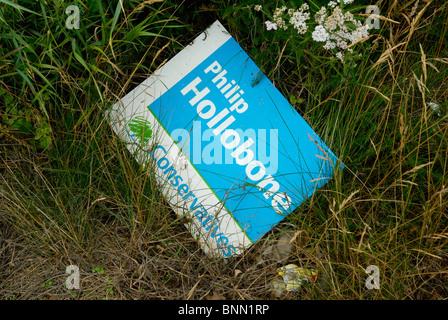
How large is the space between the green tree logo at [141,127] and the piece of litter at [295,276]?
919mm

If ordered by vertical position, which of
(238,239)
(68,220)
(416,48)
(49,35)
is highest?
(49,35)

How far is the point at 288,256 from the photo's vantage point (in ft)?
5.87

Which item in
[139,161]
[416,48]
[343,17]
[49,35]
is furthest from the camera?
[416,48]

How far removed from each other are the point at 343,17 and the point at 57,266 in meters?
1.68

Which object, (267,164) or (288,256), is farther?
(267,164)

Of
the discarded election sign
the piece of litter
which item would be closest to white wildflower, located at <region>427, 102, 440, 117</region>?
the discarded election sign

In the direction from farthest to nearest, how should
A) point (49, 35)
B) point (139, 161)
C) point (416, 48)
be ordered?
point (416, 48) → point (139, 161) → point (49, 35)

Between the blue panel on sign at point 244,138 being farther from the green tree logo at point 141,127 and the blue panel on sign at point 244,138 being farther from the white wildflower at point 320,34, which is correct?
the white wildflower at point 320,34

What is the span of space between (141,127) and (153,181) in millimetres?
301

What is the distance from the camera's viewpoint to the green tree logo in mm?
1924

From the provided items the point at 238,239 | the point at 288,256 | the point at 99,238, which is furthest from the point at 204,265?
the point at 99,238

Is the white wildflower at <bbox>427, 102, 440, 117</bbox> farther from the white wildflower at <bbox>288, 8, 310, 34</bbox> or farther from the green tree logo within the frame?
the green tree logo

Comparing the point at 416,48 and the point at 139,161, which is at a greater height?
the point at 139,161

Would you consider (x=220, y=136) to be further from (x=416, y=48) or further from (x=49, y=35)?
(x=416, y=48)
